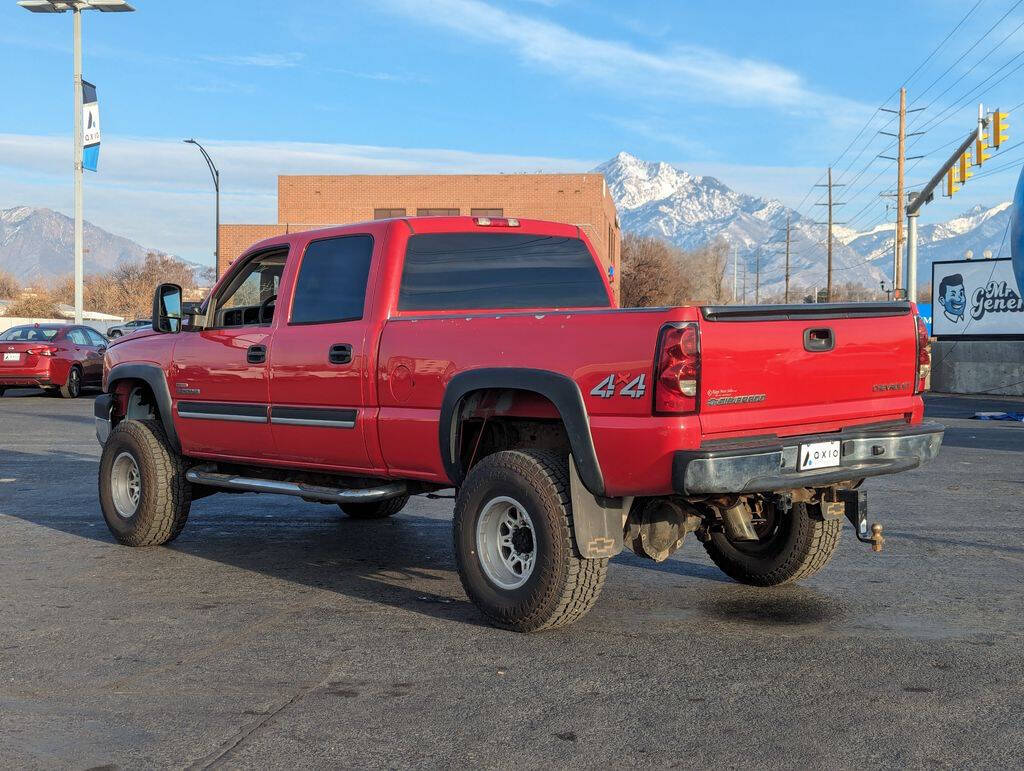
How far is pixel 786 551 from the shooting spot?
6375 mm

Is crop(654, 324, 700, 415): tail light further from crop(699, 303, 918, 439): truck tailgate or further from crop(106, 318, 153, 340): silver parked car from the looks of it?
crop(106, 318, 153, 340): silver parked car

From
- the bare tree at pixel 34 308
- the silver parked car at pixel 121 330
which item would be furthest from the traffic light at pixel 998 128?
the bare tree at pixel 34 308

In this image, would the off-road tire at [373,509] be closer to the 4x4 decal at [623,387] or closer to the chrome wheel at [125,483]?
the chrome wheel at [125,483]

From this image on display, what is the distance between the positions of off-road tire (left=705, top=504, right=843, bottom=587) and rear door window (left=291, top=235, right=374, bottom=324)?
2563mm

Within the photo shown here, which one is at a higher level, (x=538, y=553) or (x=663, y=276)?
(x=663, y=276)

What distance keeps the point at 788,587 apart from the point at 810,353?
1.77m

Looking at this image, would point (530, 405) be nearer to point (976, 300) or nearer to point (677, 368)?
point (677, 368)

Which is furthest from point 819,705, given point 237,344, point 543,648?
point 237,344

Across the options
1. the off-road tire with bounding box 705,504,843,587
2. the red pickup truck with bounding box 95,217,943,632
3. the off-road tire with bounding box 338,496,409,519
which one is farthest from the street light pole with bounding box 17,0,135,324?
the off-road tire with bounding box 705,504,843,587

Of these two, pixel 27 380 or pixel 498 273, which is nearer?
pixel 498 273

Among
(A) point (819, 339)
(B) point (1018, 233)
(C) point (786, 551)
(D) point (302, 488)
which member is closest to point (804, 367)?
(A) point (819, 339)

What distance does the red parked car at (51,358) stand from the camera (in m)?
23.0

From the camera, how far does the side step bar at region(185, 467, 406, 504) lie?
21.0 feet

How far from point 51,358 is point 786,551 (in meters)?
20.2
